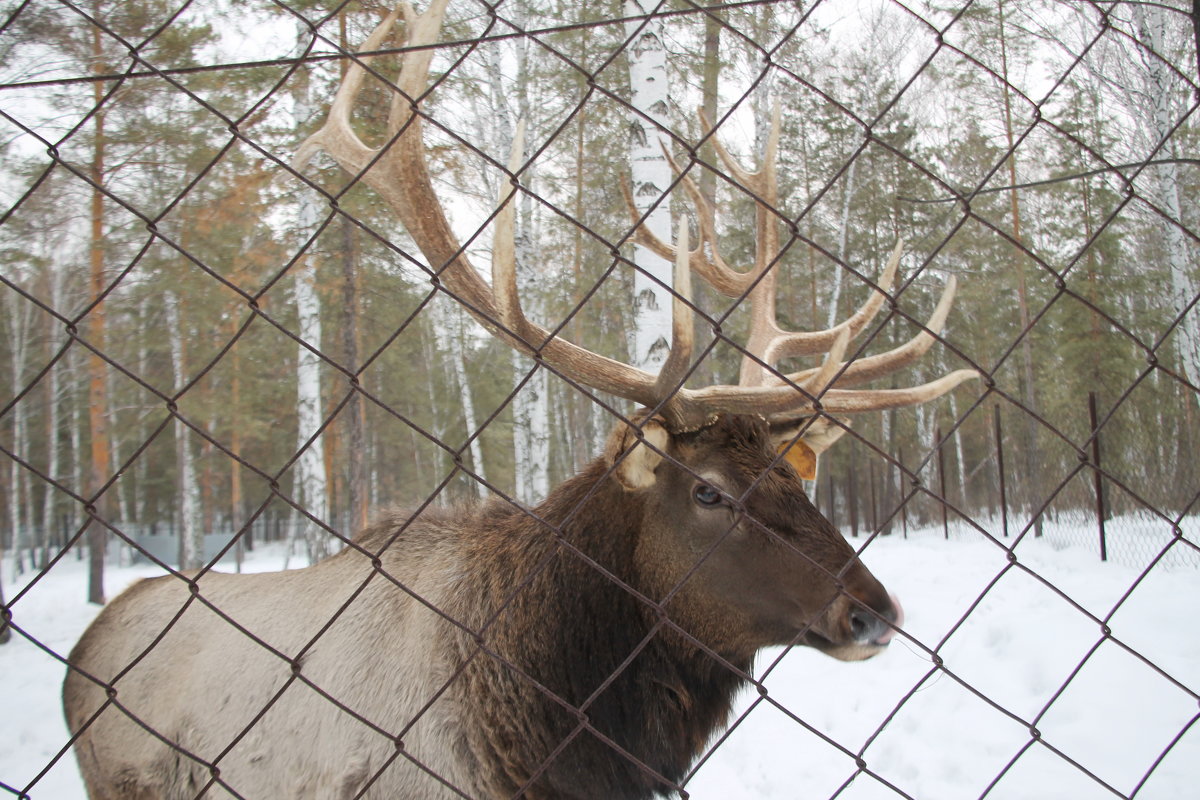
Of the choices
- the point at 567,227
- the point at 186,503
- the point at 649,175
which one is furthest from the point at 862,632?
the point at 186,503

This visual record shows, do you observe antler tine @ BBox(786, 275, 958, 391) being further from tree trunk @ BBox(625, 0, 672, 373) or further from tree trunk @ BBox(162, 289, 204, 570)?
tree trunk @ BBox(162, 289, 204, 570)

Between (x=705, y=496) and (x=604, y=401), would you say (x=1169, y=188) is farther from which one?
(x=705, y=496)

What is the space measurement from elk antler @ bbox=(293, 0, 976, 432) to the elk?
11 millimetres

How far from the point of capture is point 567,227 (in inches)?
595

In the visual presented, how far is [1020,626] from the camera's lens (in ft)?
19.3

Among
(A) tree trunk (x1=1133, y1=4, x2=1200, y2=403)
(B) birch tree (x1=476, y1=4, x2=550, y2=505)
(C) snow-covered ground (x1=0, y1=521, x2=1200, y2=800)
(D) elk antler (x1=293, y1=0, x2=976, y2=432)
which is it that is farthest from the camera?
(B) birch tree (x1=476, y1=4, x2=550, y2=505)

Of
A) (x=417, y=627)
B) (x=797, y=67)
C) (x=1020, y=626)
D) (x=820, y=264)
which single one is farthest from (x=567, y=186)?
(x=417, y=627)

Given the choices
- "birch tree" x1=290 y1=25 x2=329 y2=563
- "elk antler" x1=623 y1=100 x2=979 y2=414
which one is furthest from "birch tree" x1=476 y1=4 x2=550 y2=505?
"elk antler" x1=623 y1=100 x2=979 y2=414

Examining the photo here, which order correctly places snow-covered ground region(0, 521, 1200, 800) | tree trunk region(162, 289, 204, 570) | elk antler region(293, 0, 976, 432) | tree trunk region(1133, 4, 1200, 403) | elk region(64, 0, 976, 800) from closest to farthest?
1. elk antler region(293, 0, 976, 432)
2. elk region(64, 0, 976, 800)
3. snow-covered ground region(0, 521, 1200, 800)
4. tree trunk region(1133, 4, 1200, 403)
5. tree trunk region(162, 289, 204, 570)

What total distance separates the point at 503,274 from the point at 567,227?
13.7 m

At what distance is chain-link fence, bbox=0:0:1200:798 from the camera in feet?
5.90

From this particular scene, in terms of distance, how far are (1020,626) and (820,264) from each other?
1344 centimetres

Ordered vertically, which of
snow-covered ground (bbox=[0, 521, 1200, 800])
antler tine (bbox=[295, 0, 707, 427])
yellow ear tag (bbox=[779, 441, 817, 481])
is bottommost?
snow-covered ground (bbox=[0, 521, 1200, 800])

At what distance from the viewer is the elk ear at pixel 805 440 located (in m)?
2.87
